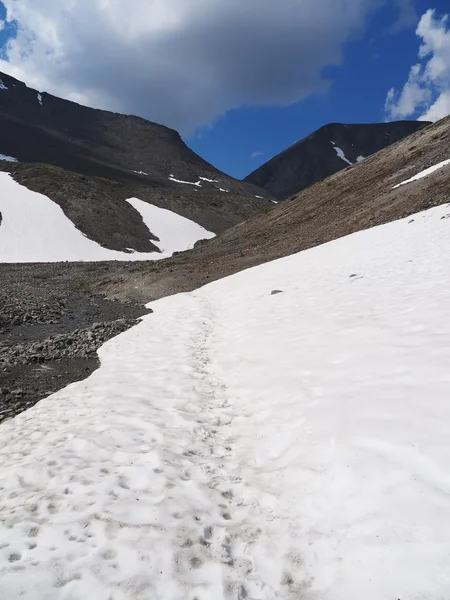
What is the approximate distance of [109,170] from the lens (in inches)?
4638

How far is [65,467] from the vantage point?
17.2ft

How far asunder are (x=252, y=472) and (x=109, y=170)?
4873 inches

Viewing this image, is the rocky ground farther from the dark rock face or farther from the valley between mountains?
the dark rock face

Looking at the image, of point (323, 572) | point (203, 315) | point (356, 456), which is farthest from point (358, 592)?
point (203, 315)

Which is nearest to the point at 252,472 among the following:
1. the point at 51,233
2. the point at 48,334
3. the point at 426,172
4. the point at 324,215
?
the point at 48,334

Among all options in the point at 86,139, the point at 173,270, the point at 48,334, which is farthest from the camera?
the point at 86,139

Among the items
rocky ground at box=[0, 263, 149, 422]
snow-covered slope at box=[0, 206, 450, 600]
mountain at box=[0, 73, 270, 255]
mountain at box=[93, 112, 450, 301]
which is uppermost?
mountain at box=[0, 73, 270, 255]

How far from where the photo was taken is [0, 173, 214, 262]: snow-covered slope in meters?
50.7

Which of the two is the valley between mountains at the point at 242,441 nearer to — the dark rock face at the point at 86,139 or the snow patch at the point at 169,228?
the snow patch at the point at 169,228

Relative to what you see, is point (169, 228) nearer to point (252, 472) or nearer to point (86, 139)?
point (252, 472)

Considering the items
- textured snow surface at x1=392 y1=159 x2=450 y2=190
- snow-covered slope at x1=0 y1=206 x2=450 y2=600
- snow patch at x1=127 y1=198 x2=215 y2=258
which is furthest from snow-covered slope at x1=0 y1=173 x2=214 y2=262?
snow-covered slope at x1=0 y1=206 x2=450 y2=600

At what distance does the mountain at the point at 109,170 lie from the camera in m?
64.5

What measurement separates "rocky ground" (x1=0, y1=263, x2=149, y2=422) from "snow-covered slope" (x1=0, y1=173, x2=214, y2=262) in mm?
21749

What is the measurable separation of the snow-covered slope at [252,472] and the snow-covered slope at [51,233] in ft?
147
